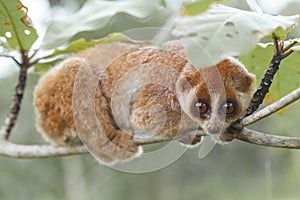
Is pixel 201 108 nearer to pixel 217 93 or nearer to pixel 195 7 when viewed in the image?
pixel 217 93

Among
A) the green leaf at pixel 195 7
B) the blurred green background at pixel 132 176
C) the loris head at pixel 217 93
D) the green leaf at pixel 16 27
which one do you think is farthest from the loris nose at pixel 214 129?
the blurred green background at pixel 132 176

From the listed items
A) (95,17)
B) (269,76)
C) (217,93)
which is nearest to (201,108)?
(217,93)

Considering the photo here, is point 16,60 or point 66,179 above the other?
point 16,60

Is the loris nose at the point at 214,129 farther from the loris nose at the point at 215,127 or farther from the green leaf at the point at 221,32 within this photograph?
the green leaf at the point at 221,32

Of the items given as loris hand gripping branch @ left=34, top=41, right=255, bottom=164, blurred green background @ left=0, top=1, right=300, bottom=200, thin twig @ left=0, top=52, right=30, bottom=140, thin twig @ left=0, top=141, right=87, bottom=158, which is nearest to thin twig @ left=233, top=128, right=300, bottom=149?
loris hand gripping branch @ left=34, top=41, right=255, bottom=164

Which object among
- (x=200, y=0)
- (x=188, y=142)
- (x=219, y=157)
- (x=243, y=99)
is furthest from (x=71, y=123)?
(x=219, y=157)

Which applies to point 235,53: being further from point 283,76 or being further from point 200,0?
point 283,76

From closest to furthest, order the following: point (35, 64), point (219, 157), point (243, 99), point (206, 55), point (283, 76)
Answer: point (206, 55) < point (243, 99) < point (283, 76) < point (35, 64) < point (219, 157)

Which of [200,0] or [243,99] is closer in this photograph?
[200,0]
